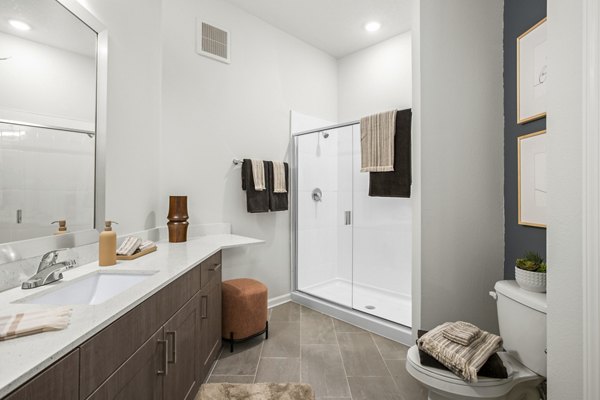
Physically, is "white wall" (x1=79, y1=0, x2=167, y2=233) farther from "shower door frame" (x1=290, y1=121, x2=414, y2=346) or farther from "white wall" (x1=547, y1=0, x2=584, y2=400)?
"white wall" (x1=547, y1=0, x2=584, y2=400)

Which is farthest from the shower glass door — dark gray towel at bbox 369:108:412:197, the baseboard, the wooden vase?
the wooden vase

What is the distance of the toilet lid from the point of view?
126 centimetres

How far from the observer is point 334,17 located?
2.96 m

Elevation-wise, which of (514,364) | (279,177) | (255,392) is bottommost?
(255,392)

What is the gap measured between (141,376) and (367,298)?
95.7 inches

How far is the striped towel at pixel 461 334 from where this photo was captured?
53.8 inches

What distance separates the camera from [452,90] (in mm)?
1993

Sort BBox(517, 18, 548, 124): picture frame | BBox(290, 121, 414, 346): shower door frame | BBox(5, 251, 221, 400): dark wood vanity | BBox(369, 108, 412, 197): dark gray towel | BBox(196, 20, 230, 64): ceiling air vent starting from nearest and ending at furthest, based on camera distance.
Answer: BBox(5, 251, 221, 400): dark wood vanity
BBox(517, 18, 548, 124): picture frame
BBox(369, 108, 412, 197): dark gray towel
BBox(290, 121, 414, 346): shower door frame
BBox(196, 20, 230, 64): ceiling air vent

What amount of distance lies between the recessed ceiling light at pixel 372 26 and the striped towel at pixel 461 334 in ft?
9.46

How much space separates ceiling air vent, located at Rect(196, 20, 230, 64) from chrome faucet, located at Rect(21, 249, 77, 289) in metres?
2.01

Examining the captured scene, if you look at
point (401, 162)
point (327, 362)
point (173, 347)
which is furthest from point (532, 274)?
point (173, 347)

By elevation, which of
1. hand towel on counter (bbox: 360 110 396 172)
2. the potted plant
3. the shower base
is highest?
hand towel on counter (bbox: 360 110 396 172)

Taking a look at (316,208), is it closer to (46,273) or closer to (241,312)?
→ (241,312)

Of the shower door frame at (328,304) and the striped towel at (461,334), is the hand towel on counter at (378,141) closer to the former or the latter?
the shower door frame at (328,304)
